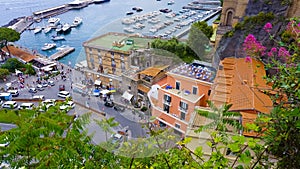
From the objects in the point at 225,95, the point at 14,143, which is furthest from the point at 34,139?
the point at 225,95

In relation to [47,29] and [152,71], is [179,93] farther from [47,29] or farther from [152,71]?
[47,29]

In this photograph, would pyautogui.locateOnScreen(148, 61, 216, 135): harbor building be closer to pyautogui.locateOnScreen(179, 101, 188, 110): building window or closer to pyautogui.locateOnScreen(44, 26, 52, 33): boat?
pyautogui.locateOnScreen(179, 101, 188, 110): building window

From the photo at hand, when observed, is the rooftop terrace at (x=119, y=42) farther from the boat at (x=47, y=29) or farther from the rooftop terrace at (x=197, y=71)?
the boat at (x=47, y=29)

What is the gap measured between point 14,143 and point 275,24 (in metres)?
5.79

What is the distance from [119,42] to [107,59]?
0.77 feet

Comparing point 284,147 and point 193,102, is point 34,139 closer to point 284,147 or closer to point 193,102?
point 193,102

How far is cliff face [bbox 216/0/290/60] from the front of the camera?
16.3ft

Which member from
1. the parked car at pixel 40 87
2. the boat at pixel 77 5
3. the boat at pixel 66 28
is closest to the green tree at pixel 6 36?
the boat at pixel 66 28

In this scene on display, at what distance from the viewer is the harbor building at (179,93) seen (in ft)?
5.88

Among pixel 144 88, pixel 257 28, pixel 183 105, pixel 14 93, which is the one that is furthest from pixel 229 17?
pixel 14 93

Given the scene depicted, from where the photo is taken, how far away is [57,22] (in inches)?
827

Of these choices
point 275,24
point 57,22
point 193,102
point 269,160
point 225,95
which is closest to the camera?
point 269,160

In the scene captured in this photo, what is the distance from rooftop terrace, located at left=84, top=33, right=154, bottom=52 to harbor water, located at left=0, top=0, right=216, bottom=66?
41.6 ft

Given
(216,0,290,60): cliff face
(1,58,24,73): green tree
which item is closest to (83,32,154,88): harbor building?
(216,0,290,60): cliff face
